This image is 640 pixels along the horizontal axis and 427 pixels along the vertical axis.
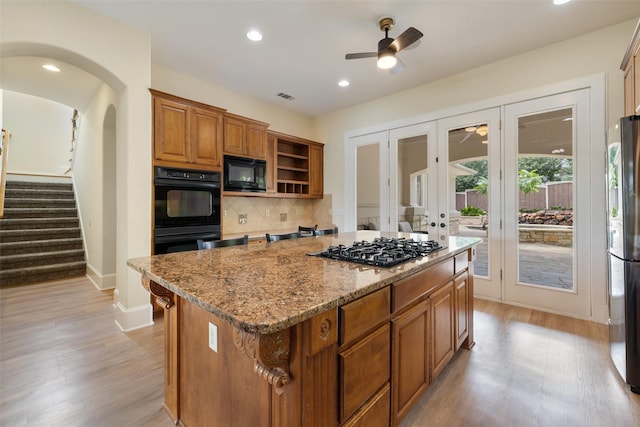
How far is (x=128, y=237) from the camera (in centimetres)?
257

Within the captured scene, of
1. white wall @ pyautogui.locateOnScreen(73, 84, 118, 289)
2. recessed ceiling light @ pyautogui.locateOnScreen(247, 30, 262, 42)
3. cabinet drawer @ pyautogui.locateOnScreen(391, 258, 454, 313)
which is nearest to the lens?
cabinet drawer @ pyautogui.locateOnScreen(391, 258, 454, 313)

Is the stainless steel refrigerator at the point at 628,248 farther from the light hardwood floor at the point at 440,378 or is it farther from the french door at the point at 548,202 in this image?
the french door at the point at 548,202

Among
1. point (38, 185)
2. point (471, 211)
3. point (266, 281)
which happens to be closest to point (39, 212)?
point (38, 185)

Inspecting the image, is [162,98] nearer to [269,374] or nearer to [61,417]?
[61,417]

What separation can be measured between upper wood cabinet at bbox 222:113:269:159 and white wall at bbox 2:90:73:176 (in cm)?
643

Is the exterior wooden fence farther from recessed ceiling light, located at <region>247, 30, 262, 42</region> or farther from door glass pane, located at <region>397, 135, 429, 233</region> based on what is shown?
recessed ceiling light, located at <region>247, 30, 262, 42</region>

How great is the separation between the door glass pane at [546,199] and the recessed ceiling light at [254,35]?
307 centimetres

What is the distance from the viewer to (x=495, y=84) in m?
3.28

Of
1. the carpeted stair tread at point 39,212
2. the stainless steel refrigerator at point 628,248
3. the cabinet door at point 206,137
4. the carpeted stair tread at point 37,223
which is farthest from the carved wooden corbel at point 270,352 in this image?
the carpeted stair tread at point 39,212

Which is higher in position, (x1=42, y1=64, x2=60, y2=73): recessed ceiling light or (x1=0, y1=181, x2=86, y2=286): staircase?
(x1=42, y1=64, x2=60, y2=73): recessed ceiling light

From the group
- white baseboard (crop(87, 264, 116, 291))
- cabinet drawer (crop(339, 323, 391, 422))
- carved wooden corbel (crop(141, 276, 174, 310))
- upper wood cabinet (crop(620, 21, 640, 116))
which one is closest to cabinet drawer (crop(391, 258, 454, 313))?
cabinet drawer (crop(339, 323, 391, 422))

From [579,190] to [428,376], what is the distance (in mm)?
2668

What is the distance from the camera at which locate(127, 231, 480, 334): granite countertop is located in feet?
2.44

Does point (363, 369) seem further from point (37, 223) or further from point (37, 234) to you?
point (37, 223)
